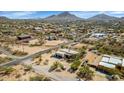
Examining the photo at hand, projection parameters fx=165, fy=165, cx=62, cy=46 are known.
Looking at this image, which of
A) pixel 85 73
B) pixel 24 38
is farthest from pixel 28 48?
pixel 85 73

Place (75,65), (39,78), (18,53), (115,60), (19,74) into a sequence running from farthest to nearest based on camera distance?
(18,53), (75,65), (115,60), (19,74), (39,78)

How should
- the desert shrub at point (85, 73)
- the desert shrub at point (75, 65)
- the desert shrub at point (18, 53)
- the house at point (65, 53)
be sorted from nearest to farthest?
the desert shrub at point (85, 73), the desert shrub at point (75, 65), the house at point (65, 53), the desert shrub at point (18, 53)

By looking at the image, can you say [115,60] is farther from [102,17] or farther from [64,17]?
[64,17]

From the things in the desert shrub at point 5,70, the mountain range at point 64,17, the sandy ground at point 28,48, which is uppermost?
the mountain range at point 64,17

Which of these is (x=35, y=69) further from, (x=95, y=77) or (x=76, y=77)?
(x=95, y=77)

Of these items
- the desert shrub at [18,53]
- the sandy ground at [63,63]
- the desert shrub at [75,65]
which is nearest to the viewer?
the sandy ground at [63,63]

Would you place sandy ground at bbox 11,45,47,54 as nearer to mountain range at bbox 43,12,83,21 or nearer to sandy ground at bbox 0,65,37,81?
sandy ground at bbox 0,65,37,81

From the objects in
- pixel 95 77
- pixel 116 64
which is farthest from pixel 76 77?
pixel 116 64

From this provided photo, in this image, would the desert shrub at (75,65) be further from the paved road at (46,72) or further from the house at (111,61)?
the house at (111,61)

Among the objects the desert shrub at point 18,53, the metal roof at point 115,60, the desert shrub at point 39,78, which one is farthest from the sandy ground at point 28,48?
the metal roof at point 115,60
